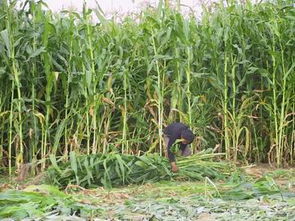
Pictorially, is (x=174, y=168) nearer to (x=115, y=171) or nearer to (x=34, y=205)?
(x=115, y=171)

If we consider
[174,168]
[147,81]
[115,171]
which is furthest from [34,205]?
[147,81]

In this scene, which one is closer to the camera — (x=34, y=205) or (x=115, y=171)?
(x=34, y=205)

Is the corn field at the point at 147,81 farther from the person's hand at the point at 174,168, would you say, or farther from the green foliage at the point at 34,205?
the green foliage at the point at 34,205

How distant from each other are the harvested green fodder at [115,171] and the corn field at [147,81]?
2.71 feet

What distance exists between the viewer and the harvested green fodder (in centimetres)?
553

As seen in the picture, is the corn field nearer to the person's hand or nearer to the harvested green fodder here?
the harvested green fodder

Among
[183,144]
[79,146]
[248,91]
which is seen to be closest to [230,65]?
[248,91]

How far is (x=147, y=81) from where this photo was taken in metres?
7.06

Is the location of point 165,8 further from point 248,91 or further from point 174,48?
point 248,91

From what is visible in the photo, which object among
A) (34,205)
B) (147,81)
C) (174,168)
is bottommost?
(174,168)

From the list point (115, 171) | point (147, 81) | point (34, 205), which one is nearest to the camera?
point (34, 205)

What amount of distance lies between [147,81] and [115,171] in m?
1.80

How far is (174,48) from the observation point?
276 inches

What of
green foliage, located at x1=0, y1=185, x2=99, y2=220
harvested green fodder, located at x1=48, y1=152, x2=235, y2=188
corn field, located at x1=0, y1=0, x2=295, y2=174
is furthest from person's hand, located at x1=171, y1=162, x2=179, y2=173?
green foliage, located at x1=0, y1=185, x2=99, y2=220
